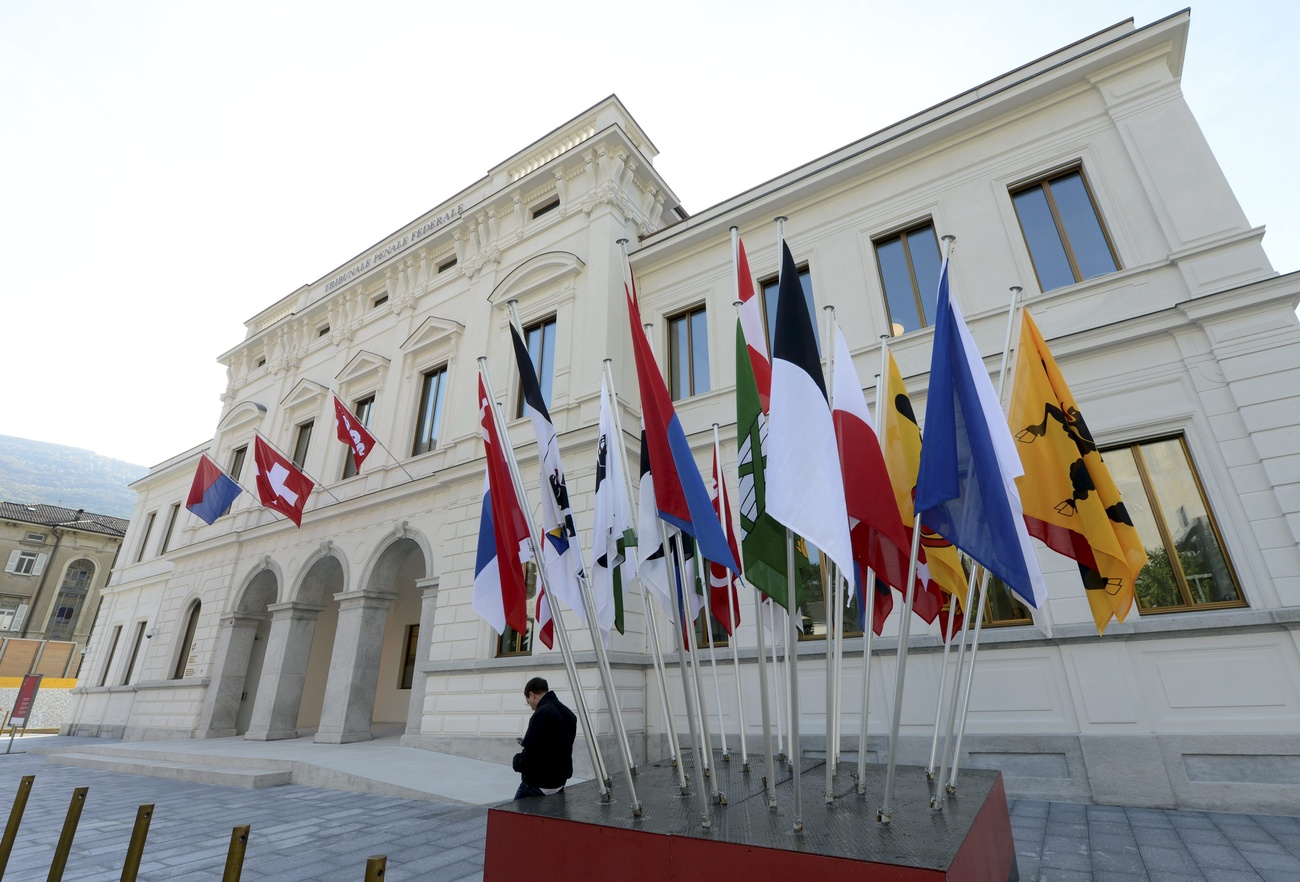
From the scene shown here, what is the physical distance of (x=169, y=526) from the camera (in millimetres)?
23625

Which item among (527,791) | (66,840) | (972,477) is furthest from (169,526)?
(972,477)

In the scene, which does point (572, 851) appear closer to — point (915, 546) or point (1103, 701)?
point (915, 546)

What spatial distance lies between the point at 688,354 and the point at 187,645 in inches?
705

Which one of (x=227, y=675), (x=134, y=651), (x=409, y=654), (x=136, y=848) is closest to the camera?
(x=136, y=848)

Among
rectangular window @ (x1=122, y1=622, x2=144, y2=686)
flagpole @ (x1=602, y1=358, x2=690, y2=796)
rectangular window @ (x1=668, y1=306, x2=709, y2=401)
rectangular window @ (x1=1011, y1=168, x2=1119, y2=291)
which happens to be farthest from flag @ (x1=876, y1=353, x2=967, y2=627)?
rectangular window @ (x1=122, y1=622, x2=144, y2=686)

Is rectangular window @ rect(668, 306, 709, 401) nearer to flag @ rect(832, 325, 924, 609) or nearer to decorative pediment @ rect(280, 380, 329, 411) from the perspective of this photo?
flag @ rect(832, 325, 924, 609)

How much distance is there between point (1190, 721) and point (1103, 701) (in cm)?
79

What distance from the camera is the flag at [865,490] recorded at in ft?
12.1

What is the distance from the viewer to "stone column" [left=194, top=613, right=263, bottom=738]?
52.5 ft

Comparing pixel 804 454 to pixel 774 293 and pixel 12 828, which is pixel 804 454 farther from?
pixel 774 293

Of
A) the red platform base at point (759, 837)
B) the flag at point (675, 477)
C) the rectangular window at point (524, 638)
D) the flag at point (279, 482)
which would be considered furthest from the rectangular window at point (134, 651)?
the flag at point (675, 477)

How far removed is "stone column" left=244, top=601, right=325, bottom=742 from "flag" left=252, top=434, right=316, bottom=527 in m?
3.00

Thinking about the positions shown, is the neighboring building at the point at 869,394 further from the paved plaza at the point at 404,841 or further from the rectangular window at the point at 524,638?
the paved plaza at the point at 404,841

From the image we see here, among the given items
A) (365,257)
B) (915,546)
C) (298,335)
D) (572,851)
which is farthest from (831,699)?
(298,335)
